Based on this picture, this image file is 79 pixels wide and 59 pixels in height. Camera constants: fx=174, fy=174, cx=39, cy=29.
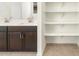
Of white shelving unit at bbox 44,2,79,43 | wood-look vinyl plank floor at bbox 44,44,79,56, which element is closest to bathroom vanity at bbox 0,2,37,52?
wood-look vinyl plank floor at bbox 44,44,79,56

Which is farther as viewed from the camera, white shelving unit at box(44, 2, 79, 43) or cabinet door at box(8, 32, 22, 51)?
white shelving unit at box(44, 2, 79, 43)

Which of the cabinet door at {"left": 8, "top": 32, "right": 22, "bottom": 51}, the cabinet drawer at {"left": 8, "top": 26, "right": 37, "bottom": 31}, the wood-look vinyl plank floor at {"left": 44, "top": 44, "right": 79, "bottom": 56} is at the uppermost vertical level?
the cabinet drawer at {"left": 8, "top": 26, "right": 37, "bottom": 31}

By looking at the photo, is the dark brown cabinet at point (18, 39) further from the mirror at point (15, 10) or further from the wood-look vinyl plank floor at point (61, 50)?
the mirror at point (15, 10)

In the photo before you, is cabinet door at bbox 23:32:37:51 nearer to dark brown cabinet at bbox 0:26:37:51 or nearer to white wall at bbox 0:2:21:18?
dark brown cabinet at bbox 0:26:37:51

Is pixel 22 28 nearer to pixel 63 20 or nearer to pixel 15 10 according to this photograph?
pixel 15 10

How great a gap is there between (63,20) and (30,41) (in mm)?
1368

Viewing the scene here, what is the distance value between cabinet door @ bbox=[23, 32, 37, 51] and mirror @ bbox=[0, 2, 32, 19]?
73 centimetres

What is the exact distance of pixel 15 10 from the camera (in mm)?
4641

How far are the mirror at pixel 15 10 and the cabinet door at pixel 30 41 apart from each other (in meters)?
0.73

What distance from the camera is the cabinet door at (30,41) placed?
4.08 meters

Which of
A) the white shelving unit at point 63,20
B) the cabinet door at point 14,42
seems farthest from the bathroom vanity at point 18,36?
the white shelving unit at point 63,20

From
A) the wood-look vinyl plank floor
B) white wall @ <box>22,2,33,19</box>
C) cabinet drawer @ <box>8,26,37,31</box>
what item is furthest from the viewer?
white wall @ <box>22,2,33,19</box>

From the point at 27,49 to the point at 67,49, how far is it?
1127 millimetres

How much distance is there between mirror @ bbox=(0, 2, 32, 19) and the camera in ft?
15.1
